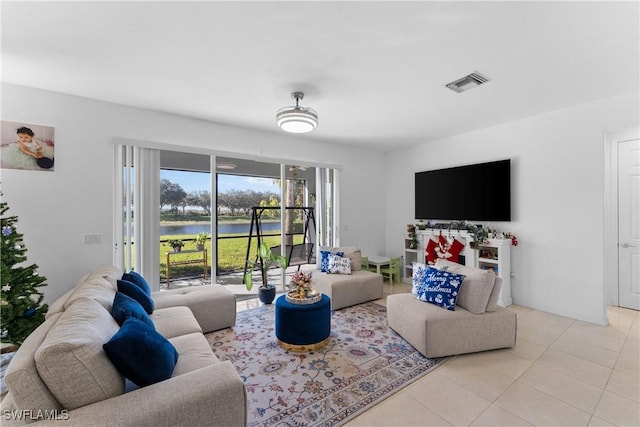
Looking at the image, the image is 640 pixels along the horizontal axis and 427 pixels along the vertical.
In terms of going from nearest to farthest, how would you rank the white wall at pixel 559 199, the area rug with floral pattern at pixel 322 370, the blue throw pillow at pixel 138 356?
the blue throw pillow at pixel 138 356
the area rug with floral pattern at pixel 322 370
the white wall at pixel 559 199

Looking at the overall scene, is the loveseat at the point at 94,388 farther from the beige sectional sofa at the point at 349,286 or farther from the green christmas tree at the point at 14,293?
the beige sectional sofa at the point at 349,286

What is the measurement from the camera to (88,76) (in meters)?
2.69

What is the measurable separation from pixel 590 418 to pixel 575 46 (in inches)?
107

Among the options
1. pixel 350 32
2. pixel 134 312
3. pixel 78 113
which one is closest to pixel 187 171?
pixel 78 113

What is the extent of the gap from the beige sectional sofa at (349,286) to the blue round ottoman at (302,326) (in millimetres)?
1047

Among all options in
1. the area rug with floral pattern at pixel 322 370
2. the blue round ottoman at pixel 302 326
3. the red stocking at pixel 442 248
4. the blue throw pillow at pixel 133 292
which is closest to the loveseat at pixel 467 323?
the area rug with floral pattern at pixel 322 370

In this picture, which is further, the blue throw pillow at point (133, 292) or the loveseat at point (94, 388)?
the blue throw pillow at point (133, 292)

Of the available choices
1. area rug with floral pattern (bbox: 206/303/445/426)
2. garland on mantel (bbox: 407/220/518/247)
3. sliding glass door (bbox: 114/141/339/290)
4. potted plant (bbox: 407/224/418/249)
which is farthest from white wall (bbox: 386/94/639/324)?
sliding glass door (bbox: 114/141/339/290)

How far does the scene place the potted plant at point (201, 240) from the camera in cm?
418

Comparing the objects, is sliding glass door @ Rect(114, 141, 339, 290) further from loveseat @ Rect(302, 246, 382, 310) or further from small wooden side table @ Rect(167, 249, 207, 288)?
loveseat @ Rect(302, 246, 382, 310)

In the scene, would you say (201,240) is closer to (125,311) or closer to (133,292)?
(133,292)

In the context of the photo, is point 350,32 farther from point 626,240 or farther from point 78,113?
point 626,240

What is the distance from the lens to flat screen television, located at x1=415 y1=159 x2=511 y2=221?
4.16 m

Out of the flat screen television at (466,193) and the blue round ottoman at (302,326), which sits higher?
the flat screen television at (466,193)
